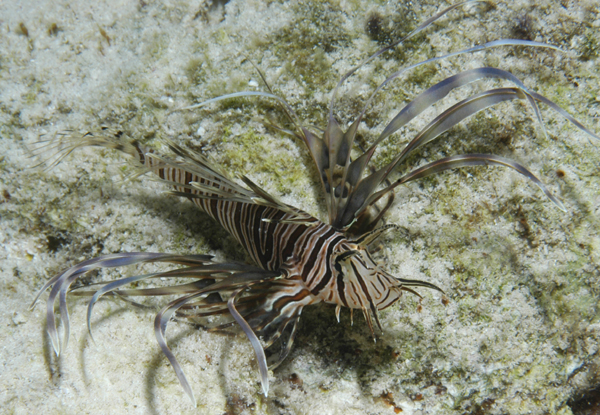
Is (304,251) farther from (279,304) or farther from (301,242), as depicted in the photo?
(279,304)

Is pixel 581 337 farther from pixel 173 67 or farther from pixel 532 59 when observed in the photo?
pixel 173 67

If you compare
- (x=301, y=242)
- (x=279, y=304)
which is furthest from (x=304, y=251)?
(x=279, y=304)

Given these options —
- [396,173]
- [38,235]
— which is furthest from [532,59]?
[38,235]

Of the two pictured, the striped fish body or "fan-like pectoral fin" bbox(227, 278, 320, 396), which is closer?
the striped fish body

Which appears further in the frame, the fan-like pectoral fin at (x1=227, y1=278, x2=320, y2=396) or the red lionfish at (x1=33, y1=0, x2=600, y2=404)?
the fan-like pectoral fin at (x1=227, y1=278, x2=320, y2=396)

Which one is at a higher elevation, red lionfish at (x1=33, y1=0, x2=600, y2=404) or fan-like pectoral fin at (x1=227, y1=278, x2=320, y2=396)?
red lionfish at (x1=33, y1=0, x2=600, y2=404)

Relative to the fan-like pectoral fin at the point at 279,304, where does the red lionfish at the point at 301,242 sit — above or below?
Answer: above

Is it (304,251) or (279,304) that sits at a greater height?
(304,251)

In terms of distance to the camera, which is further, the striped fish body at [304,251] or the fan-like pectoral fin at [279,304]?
the fan-like pectoral fin at [279,304]

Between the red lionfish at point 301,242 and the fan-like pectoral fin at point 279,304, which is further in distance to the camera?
the fan-like pectoral fin at point 279,304
